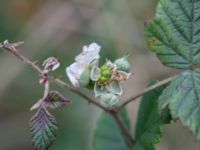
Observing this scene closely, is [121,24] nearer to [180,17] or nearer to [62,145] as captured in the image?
[62,145]

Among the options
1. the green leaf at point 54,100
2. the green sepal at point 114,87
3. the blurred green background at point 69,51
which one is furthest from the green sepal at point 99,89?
the blurred green background at point 69,51

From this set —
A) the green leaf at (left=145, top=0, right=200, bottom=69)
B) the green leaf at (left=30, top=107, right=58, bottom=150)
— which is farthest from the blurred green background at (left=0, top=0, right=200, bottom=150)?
the green leaf at (left=30, top=107, right=58, bottom=150)

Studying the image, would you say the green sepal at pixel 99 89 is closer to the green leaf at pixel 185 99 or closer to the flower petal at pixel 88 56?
the flower petal at pixel 88 56

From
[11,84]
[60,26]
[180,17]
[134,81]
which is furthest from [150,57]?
[180,17]

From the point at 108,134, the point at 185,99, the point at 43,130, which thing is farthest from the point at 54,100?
the point at 108,134

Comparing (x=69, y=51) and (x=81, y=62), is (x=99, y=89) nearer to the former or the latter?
(x=81, y=62)

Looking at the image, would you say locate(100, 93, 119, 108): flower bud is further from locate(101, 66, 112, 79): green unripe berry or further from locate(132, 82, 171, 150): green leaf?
locate(132, 82, 171, 150): green leaf
